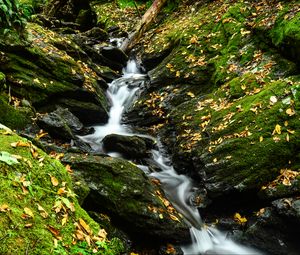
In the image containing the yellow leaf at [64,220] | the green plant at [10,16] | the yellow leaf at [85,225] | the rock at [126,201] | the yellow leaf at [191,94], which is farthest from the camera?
the yellow leaf at [191,94]

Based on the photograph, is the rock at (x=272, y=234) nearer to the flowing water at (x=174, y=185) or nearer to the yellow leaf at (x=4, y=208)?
the flowing water at (x=174, y=185)

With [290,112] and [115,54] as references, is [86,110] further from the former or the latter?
[290,112]

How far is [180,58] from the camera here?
34.2 ft

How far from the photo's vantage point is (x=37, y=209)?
3227 millimetres

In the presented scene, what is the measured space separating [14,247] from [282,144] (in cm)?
487

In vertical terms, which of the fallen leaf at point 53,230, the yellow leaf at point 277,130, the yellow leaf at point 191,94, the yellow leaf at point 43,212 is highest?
the yellow leaf at point 191,94

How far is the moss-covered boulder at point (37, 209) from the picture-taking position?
2.85 meters

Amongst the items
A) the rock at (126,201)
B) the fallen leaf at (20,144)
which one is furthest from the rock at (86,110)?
Result: the fallen leaf at (20,144)

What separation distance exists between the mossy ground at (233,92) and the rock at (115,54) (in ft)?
3.53

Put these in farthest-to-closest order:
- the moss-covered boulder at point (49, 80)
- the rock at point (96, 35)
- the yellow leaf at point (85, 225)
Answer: the rock at point (96, 35)
the moss-covered boulder at point (49, 80)
the yellow leaf at point (85, 225)

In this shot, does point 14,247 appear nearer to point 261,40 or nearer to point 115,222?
point 115,222

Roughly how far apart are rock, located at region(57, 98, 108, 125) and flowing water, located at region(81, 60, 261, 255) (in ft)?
0.84

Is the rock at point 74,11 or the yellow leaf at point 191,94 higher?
the rock at point 74,11

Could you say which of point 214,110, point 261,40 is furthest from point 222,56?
point 214,110
